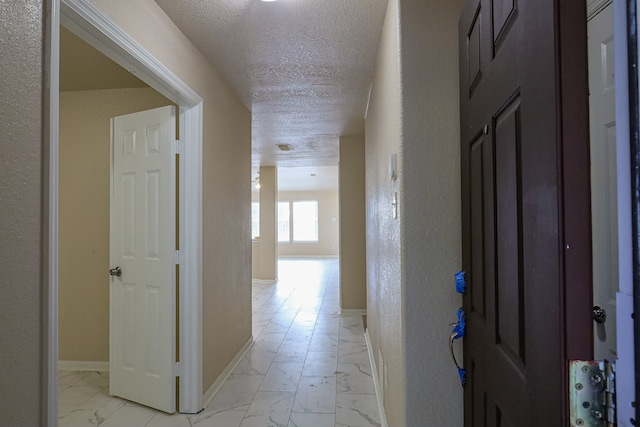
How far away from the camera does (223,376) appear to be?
9.12 ft

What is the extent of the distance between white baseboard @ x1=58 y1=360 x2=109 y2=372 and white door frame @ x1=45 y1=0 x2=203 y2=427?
124 centimetres

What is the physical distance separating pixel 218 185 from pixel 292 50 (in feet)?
3.78

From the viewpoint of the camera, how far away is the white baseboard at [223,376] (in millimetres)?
2455

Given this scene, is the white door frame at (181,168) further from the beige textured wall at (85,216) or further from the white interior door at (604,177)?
the white interior door at (604,177)

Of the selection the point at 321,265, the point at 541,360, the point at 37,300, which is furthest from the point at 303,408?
the point at 321,265

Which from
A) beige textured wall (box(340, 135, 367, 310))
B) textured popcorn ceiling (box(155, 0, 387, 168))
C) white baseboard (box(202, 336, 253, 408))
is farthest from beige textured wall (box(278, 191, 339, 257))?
white baseboard (box(202, 336, 253, 408))

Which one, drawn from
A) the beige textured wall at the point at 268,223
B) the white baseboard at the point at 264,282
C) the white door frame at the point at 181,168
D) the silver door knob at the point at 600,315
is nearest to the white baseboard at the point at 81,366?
the white door frame at the point at 181,168

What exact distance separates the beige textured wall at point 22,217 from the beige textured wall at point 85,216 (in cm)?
217

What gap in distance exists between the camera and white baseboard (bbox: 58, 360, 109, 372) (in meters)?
3.04

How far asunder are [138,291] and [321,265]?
8141mm

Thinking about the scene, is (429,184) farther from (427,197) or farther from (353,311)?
(353,311)

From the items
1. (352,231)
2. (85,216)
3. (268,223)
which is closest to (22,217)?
(85,216)

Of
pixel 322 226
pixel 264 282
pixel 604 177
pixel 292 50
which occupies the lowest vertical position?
pixel 264 282

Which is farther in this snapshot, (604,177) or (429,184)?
(429,184)
